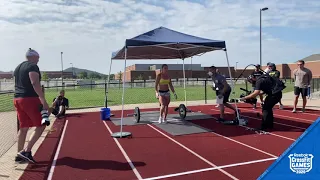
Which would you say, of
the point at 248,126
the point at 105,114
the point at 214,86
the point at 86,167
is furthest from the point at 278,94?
the point at 105,114

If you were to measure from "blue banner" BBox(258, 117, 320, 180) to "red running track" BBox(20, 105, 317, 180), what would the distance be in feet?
3.95

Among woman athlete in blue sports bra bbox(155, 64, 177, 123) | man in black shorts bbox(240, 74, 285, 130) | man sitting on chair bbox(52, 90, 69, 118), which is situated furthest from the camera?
man sitting on chair bbox(52, 90, 69, 118)

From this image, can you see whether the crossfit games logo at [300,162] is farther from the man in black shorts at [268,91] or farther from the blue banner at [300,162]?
the man in black shorts at [268,91]

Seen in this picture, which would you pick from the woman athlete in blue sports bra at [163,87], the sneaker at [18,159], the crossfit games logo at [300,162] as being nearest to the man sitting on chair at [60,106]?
the woman athlete in blue sports bra at [163,87]

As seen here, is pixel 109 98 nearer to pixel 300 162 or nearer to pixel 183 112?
pixel 183 112

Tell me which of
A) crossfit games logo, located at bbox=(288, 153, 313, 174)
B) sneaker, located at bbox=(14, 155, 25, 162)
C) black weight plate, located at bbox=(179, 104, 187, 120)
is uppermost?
crossfit games logo, located at bbox=(288, 153, 313, 174)

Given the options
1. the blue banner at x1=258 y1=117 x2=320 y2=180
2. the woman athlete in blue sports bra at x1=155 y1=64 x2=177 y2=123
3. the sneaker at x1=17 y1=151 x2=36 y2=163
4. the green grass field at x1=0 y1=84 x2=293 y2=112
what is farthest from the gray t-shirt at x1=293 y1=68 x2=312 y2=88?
the sneaker at x1=17 y1=151 x2=36 y2=163

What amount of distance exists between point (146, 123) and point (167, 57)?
17.7ft

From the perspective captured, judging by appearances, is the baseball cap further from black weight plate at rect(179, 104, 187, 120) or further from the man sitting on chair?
the man sitting on chair

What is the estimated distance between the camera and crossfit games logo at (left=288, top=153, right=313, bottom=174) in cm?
317

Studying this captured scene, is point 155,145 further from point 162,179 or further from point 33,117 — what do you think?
point 33,117

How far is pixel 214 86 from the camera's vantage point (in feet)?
29.4

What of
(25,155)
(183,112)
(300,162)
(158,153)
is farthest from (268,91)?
(25,155)

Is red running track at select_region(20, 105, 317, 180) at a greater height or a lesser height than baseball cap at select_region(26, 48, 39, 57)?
lesser
